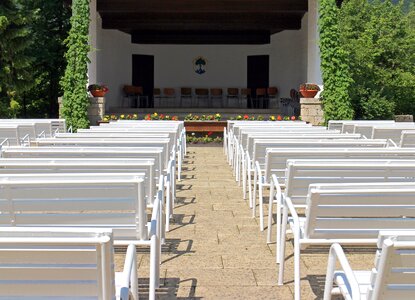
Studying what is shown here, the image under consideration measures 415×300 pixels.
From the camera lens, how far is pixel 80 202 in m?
3.63

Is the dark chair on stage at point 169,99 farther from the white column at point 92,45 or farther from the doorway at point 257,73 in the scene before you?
the white column at point 92,45

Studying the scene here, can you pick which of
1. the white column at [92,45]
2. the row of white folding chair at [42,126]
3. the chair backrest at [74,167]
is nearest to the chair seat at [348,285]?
the chair backrest at [74,167]

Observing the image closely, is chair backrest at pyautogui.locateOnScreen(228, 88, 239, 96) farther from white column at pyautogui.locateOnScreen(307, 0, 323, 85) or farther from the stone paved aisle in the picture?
the stone paved aisle

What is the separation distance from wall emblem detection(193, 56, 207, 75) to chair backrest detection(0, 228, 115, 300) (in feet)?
76.4

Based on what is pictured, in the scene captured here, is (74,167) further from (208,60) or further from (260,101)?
(208,60)

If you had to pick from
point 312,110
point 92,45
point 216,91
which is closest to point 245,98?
point 216,91

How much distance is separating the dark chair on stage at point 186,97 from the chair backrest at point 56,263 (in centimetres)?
2210

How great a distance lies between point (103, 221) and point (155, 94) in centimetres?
2088

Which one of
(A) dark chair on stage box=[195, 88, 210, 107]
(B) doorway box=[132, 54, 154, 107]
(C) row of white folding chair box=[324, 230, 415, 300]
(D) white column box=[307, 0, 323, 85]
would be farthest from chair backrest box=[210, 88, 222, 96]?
(C) row of white folding chair box=[324, 230, 415, 300]

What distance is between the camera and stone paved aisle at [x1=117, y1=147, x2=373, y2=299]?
13.3ft

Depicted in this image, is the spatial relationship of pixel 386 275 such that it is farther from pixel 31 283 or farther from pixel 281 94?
pixel 281 94

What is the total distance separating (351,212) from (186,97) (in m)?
21.4

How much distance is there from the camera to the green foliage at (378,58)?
69.8 ft

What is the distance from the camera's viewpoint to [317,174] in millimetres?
4562
